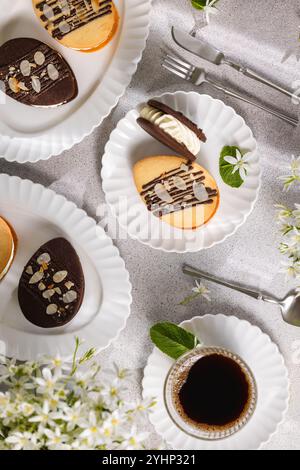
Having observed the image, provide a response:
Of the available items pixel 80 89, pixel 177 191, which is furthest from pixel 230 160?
pixel 80 89

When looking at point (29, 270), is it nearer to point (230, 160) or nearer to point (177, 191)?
point (177, 191)

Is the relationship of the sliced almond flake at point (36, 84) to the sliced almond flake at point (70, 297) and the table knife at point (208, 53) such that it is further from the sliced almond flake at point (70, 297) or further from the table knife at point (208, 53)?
the sliced almond flake at point (70, 297)

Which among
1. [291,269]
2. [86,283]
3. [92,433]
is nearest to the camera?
[92,433]

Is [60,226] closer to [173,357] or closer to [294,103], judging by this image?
[173,357]

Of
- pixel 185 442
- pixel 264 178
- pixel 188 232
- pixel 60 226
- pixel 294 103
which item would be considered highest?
pixel 294 103

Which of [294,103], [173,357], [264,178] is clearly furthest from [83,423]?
[294,103]

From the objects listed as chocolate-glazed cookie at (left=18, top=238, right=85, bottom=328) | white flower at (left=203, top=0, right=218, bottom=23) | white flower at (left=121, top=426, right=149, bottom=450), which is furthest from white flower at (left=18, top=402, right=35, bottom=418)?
white flower at (left=203, top=0, right=218, bottom=23)
